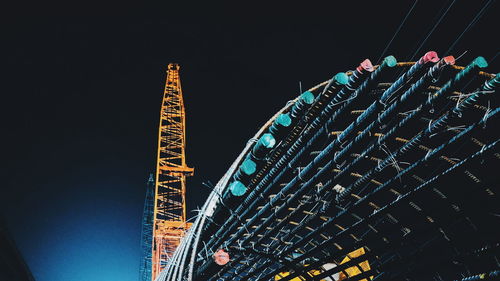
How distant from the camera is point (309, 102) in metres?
7.00

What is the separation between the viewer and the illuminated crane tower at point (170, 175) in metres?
31.0

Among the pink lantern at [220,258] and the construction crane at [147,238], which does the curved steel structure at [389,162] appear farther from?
the construction crane at [147,238]

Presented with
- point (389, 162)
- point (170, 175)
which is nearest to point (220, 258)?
point (389, 162)

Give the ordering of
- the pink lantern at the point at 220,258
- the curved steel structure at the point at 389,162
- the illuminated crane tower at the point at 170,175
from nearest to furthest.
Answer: the curved steel structure at the point at 389,162
the pink lantern at the point at 220,258
the illuminated crane tower at the point at 170,175

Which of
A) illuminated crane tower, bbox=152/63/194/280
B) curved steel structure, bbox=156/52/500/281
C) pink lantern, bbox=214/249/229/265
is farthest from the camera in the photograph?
illuminated crane tower, bbox=152/63/194/280

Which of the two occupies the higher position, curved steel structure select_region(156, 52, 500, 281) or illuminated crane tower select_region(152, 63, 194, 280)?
illuminated crane tower select_region(152, 63, 194, 280)

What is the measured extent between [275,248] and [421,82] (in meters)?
9.33

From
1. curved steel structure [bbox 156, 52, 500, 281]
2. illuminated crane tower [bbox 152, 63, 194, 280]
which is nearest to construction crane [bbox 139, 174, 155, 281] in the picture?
illuminated crane tower [bbox 152, 63, 194, 280]

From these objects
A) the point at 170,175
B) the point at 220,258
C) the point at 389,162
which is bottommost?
the point at 220,258

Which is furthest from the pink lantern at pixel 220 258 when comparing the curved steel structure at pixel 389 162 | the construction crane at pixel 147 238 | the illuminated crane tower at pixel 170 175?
the construction crane at pixel 147 238

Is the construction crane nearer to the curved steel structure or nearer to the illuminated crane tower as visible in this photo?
the illuminated crane tower

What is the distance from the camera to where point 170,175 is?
34.6 m

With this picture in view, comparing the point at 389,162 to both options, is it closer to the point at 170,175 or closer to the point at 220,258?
the point at 220,258

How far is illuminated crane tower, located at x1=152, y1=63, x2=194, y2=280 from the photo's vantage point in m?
31.0
